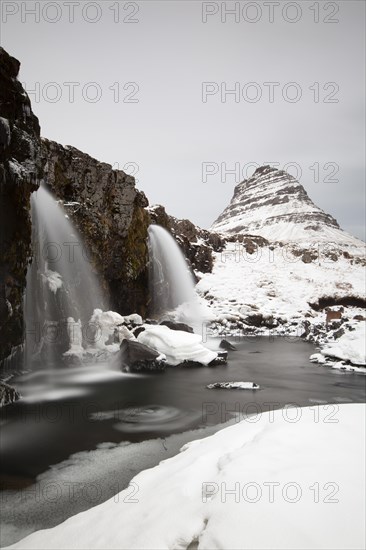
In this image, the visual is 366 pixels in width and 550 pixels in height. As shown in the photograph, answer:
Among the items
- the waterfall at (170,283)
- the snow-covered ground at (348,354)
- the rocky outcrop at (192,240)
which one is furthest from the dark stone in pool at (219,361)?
the rocky outcrop at (192,240)

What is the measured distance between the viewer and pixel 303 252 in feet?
198

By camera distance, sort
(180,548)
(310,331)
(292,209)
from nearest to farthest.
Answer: (180,548) < (310,331) < (292,209)

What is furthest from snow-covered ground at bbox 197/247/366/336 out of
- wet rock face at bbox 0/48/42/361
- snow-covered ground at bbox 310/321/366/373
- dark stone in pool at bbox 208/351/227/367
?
wet rock face at bbox 0/48/42/361

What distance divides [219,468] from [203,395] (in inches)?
295

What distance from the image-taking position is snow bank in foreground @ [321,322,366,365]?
1697 cm

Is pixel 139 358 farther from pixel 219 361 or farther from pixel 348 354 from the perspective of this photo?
pixel 348 354

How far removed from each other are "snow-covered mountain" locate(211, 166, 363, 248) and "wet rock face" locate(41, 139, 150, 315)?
7081 centimetres

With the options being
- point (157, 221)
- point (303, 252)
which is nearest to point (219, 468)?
point (157, 221)

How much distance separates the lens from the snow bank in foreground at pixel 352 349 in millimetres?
16969

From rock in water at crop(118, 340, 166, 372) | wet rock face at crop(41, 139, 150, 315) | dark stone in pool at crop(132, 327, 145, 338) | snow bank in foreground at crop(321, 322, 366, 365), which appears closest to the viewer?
rock in water at crop(118, 340, 166, 372)

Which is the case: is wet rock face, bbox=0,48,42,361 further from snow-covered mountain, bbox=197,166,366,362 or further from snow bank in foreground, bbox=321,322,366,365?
snow-covered mountain, bbox=197,166,366,362

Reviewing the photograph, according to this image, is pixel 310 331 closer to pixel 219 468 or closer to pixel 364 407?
pixel 364 407

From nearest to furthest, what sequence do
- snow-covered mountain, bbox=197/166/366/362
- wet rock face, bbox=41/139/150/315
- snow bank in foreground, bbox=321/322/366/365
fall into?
1. snow bank in foreground, bbox=321/322/366/365
2. wet rock face, bbox=41/139/150/315
3. snow-covered mountain, bbox=197/166/366/362

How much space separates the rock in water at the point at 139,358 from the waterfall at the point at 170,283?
14.7 meters
